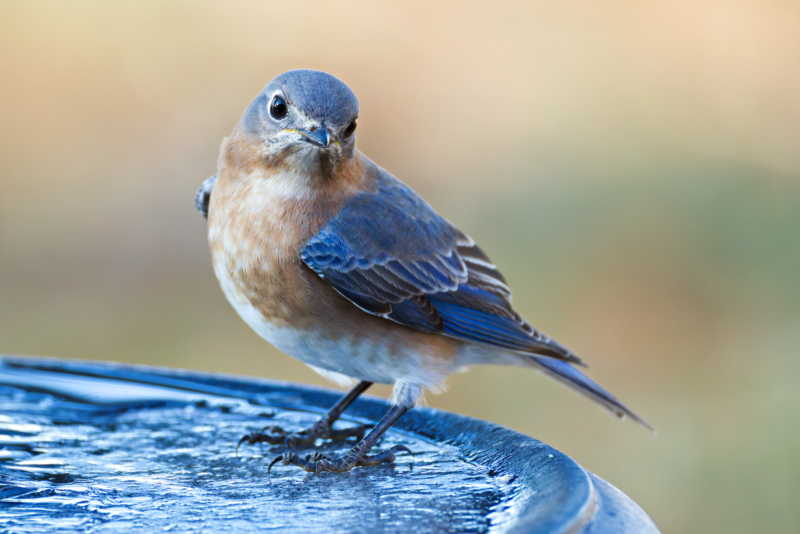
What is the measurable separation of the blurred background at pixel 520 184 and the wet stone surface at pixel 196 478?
11.8ft

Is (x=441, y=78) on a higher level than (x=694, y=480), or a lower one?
higher

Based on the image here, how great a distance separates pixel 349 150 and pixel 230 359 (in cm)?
415

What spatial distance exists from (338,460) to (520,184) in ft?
20.7

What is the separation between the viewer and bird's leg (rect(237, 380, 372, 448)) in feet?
10.5

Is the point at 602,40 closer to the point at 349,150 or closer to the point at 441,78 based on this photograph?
the point at 441,78

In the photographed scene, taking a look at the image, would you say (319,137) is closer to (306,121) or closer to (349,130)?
(306,121)

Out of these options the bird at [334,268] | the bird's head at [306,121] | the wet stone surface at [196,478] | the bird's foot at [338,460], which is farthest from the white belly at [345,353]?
the bird's head at [306,121]

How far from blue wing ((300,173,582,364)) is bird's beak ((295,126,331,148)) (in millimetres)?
368

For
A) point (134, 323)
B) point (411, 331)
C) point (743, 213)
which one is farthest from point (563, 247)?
point (411, 331)

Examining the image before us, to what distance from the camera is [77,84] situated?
Answer: 9094 mm

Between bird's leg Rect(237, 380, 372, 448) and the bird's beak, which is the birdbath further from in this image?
the bird's beak

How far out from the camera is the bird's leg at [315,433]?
3211mm

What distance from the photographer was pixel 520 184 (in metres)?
8.97

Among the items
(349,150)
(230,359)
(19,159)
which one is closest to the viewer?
(349,150)
